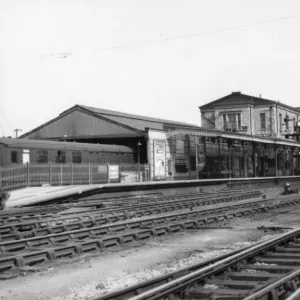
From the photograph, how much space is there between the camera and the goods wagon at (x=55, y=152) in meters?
28.3

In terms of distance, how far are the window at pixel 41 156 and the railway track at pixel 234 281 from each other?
22201 mm

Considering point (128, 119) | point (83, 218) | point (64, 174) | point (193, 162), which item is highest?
point (128, 119)

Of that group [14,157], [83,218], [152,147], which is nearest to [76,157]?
[14,157]

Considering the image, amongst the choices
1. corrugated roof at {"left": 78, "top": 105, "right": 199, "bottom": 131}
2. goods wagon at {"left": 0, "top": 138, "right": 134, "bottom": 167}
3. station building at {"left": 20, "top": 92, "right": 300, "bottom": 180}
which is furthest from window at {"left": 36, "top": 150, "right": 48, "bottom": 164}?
corrugated roof at {"left": 78, "top": 105, "right": 199, "bottom": 131}

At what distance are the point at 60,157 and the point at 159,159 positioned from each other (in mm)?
8926

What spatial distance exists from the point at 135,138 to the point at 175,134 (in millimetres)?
3127

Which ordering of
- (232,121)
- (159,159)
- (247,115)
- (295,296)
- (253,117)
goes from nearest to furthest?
1. (295,296)
2. (159,159)
3. (253,117)
4. (247,115)
5. (232,121)

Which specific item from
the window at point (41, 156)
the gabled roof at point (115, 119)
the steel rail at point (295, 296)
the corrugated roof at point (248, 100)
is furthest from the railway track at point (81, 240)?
the corrugated roof at point (248, 100)

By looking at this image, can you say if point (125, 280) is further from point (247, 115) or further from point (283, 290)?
point (247, 115)

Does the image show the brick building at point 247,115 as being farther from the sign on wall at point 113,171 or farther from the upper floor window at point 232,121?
the sign on wall at point 113,171

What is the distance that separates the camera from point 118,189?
30.5m

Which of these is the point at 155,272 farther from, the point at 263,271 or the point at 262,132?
the point at 262,132

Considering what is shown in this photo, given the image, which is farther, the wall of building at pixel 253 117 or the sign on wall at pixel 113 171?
the wall of building at pixel 253 117

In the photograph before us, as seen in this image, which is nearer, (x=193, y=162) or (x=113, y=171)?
(x=113, y=171)
